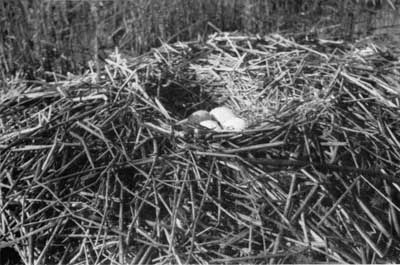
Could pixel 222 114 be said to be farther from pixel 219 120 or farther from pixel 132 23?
pixel 132 23

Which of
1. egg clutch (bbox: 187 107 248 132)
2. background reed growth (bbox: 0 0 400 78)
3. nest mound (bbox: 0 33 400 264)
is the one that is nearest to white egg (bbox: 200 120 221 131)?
egg clutch (bbox: 187 107 248 132)

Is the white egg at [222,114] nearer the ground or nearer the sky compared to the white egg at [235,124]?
nearer the ground

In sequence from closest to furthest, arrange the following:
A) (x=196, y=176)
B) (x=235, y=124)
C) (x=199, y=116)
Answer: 1. (x=196, y=176)
2. (x=235, y=124)
3. (x=199, y=116)

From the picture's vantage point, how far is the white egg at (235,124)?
2.33 meters

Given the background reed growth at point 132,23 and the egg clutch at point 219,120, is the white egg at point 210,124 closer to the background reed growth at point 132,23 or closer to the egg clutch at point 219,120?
the egg clutch at point 219,120

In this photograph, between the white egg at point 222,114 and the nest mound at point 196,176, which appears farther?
the white egg at point 222,114

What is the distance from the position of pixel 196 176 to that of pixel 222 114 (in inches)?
21.5

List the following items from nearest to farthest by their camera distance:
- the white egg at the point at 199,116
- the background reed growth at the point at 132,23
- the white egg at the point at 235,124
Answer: the white egg at the point at 235,124 < the white egg at the point at 199,116 < the background reed growth at the point at 132,23

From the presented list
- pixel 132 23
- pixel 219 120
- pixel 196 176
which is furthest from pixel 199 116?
pixel 132 23

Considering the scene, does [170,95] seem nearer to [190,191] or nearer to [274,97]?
[274,97]

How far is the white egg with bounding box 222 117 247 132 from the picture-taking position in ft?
7.63

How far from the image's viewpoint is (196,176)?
6.68 feet

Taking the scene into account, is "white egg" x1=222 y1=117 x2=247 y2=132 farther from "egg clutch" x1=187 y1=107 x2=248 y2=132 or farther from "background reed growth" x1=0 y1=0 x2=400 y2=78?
"background reed growth" x1=0 y1=0 x2=400 y2=78

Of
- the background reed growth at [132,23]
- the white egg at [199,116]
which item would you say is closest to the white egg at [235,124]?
the white egg at [199,116]
